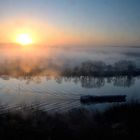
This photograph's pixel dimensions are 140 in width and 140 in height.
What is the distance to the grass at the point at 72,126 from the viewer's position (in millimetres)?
21141

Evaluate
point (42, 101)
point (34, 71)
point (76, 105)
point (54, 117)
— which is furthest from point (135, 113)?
point (34, 71)

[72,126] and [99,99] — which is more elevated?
[72,126]

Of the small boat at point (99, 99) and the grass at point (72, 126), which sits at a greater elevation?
the grass at point (72, 126)

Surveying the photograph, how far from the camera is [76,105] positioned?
37.7 metres

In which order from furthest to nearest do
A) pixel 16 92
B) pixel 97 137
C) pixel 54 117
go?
pixel 16 92, pixel 54 117, pixel 97 137

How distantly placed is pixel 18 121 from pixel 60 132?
16.7 feet

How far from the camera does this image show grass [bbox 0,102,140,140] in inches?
832

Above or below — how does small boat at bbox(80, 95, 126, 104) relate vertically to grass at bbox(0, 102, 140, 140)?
below

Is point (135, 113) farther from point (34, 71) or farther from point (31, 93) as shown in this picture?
point (34, 71)

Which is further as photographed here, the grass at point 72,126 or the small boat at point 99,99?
the small boat at point 99,99

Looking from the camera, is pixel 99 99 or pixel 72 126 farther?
pixel 99 99

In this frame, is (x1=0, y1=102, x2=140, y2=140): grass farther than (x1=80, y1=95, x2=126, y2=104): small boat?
No

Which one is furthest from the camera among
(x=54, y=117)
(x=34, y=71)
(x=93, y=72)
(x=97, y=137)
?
(x=93, y=72)

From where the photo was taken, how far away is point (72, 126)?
2400cm
